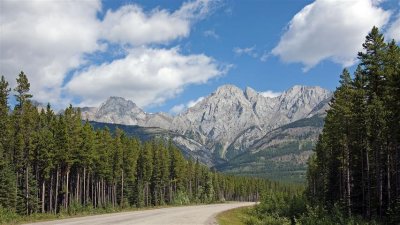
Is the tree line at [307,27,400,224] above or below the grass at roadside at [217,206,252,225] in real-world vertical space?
above

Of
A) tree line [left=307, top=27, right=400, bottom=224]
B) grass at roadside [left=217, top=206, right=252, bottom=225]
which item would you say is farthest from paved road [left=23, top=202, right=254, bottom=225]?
tree line [left=307, top=27, right=400, bottom=224]

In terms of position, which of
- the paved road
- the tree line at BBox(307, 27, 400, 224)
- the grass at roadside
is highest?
the tree line at BBox(307, 27, 400, 224)

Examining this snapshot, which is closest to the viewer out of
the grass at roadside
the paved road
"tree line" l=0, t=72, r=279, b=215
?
the paved road

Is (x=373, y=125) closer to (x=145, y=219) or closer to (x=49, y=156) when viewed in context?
(x=145, y=219)

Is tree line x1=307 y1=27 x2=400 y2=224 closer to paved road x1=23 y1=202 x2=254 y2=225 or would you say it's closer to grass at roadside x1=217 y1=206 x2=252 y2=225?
grass at roadside x1=217 y1=206 x2=252 y2=225

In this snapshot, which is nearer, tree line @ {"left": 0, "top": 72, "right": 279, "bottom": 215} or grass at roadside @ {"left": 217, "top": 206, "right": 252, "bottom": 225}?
grass at roadside @ {"left": 217, "top": 206, "right": 252, "bottom": 225}

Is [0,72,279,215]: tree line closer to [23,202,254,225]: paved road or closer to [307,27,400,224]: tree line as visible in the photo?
[23,202,254,225]: paved road

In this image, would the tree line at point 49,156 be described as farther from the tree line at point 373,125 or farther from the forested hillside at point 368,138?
the tree line at point 373,125

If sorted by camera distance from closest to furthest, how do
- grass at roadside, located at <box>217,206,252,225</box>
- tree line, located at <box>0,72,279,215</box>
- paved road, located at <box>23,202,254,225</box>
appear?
paved road, located at <box>23,202,254,225</box> < grass at roadside, located at <box>217,206,252,225</box> < tree line, located at <box>0,72,279,215</box>

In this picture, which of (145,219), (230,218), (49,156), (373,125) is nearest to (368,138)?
(373,125)

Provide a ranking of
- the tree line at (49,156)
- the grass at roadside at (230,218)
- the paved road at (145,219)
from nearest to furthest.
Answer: the paved road at (145,219)
the grass at roadside at (230,218)
the tree line at (49,156)

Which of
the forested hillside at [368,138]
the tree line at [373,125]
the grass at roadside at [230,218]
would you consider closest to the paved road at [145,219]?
the grass at roadside at [230,218]

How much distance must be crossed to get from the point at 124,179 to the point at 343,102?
54.4 m

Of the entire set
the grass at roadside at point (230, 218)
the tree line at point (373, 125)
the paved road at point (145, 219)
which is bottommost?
the grass at roadside at point (230, 218)
